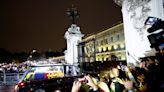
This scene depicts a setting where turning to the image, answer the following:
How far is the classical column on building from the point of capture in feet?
36.6

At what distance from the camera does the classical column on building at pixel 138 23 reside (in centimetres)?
1117

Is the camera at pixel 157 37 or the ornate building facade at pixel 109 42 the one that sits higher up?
the ornate building facade at pixel 109 42

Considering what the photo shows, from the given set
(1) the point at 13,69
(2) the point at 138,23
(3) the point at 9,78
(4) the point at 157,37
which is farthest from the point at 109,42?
(4) the point at 157,37

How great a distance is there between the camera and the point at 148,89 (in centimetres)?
546

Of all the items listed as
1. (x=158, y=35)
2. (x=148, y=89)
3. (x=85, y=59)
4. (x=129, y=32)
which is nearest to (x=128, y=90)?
(x=148, y=89)

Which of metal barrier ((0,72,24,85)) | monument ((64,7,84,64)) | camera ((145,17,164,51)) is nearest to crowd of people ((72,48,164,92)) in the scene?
camera ((145,17,164,51))

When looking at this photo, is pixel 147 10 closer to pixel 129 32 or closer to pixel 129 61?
pixel 129 32

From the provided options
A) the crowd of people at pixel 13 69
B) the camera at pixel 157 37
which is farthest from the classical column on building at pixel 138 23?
the crowd of people at pixel 13 69

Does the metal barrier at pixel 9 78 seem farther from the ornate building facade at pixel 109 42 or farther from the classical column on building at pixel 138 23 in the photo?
the ornate building facade at pixel 109 42

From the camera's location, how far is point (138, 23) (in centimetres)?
1202

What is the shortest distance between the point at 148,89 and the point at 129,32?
747cm

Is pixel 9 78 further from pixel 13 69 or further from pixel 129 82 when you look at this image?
pixel 129 82

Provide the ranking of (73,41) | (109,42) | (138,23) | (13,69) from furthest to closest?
(109,42) → (13,69) → (73,41) → (138,23)

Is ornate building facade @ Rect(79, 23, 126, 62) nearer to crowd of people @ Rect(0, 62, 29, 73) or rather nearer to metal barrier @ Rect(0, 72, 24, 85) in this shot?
crowd of people @ Rect(0, 62, 29, 73)
